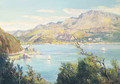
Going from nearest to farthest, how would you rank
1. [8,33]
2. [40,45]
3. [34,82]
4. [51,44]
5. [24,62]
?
[34,82] < [24,62] < [8,33] < [40,45] < [51,44]

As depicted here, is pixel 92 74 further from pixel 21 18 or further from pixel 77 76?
pixel 21 18

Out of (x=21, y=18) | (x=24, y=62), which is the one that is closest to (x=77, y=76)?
(x=24, y=62)

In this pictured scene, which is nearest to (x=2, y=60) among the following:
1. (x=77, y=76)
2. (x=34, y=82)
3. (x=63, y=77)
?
(x=34, y=82)

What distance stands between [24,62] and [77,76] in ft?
20.6

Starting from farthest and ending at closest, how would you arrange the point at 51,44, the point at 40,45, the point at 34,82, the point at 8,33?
the point at 51,44 < the point at 40,45 < the point at 8,33 < the point at 34,82

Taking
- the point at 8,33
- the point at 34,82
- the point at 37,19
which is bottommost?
the point at 34,82

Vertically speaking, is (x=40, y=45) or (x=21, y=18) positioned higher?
(x=21, y=18)

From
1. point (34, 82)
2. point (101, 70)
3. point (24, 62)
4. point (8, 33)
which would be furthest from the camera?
point (8, 33)

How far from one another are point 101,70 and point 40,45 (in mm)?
17000

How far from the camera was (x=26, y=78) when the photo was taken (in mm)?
7082

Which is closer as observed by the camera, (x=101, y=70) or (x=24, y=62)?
(x=101, y=70)

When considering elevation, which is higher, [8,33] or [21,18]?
[21,18]

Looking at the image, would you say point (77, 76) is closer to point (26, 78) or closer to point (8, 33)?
point (26, 78)

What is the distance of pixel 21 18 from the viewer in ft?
37.0
